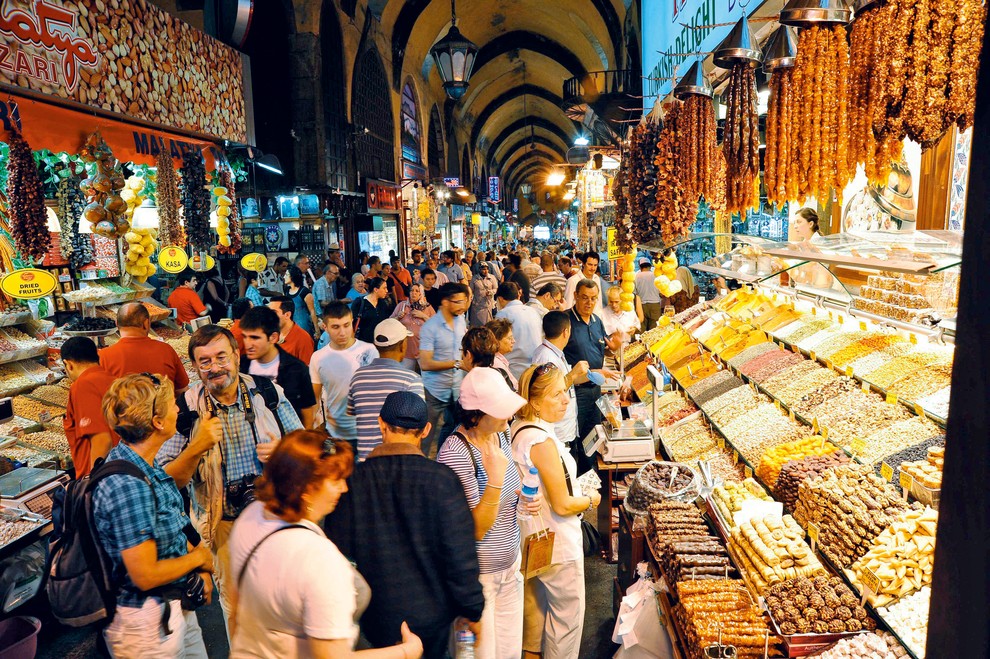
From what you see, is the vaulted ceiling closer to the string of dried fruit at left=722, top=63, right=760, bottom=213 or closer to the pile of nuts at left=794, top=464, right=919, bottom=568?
the string of dried fruit at left=722, top=63, right=760, bottom=213

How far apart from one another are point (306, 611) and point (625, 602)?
2512mm

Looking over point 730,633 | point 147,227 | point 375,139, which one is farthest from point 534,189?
point 730,633

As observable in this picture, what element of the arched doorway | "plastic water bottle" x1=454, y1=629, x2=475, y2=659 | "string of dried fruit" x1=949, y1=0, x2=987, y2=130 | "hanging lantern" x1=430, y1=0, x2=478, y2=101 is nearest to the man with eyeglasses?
"plastic water bottle" x1=454, y1=629, x2=475, y2=659

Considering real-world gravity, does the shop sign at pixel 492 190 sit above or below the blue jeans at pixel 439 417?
above

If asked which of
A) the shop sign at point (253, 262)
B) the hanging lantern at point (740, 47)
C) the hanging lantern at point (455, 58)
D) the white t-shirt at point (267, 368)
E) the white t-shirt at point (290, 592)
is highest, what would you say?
the hanging lantern at point (455, 58)

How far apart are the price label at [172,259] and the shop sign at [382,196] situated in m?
8.47

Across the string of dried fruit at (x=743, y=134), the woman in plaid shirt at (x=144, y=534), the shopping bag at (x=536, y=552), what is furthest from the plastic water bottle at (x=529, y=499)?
the string of dried fruit at (x=743, y=134)

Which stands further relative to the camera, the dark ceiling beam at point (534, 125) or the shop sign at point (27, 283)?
the dark ceiling beam at point (534, 125)

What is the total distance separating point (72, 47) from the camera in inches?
219

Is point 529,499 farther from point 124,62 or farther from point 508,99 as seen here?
point 508,99

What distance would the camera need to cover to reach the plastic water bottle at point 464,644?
2672 mm

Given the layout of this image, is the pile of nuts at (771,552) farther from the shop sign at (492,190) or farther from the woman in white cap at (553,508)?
the shop sign at (492,190)

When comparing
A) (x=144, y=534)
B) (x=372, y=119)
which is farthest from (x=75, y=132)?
(x=372, y=119)

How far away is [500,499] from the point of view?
2984 mm
